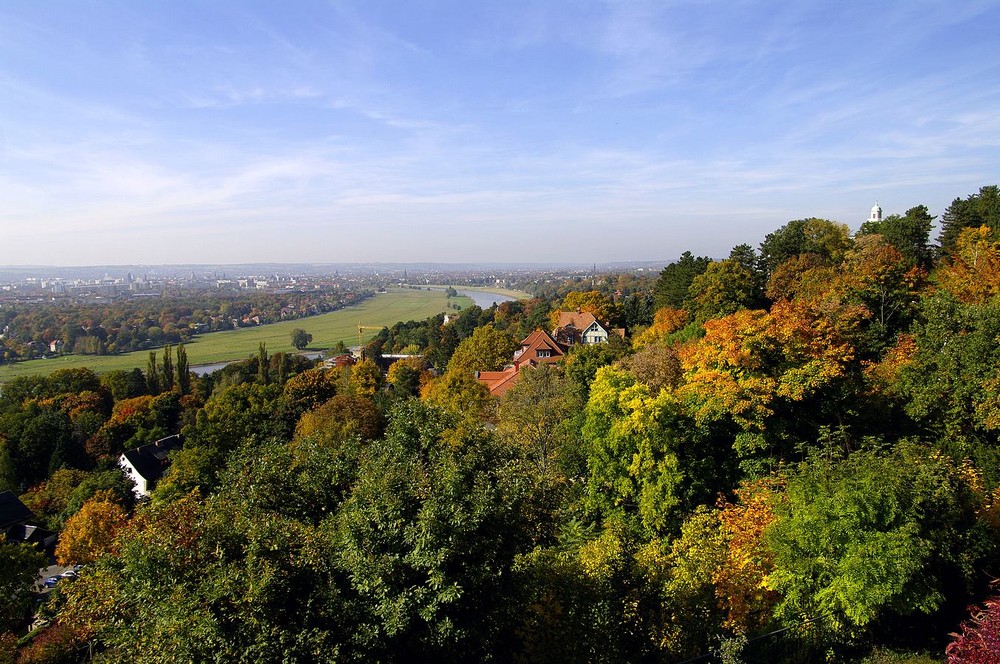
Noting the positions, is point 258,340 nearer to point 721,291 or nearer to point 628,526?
point 721,291

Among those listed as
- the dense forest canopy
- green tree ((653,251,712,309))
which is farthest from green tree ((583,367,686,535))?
green tree ((653,251,712,309))

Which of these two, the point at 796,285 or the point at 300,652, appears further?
the point at 796,285

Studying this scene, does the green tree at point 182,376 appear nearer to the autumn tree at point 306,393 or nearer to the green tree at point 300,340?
the autumn tree at point 306,393

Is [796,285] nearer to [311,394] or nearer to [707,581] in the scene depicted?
[707,581]

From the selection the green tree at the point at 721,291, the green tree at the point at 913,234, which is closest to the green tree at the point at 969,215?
the green tree at the point at 913,234

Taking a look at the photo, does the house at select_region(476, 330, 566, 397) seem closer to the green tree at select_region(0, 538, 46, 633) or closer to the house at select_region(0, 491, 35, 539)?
the green tree at select_region(0, 538, 46, 633)

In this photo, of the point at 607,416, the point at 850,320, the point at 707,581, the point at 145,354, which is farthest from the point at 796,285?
the point at 145,354
